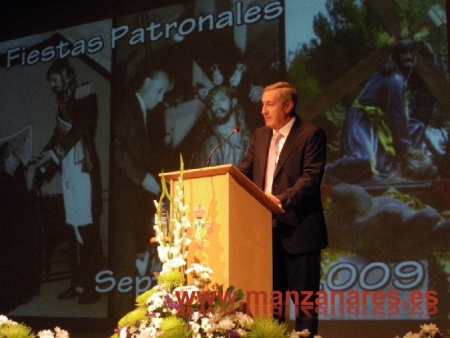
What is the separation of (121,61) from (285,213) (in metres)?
2.95

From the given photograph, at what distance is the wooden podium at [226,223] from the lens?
2662 millimetres

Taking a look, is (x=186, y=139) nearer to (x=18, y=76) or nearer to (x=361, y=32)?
(x=361, y=32)

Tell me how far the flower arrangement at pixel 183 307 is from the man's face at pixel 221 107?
240 cm

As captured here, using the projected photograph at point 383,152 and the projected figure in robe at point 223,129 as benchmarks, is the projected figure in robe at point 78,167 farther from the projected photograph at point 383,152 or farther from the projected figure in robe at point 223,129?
the projected photograph at point 383,152

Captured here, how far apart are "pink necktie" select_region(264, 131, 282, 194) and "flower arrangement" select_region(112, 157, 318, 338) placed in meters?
0.66

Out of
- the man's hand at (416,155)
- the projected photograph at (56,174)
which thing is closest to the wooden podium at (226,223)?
the man's hand at (416,155)

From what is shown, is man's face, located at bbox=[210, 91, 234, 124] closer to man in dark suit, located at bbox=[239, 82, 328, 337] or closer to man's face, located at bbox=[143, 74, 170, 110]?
man's face, located at bbox=[143, 74, 170, 110]

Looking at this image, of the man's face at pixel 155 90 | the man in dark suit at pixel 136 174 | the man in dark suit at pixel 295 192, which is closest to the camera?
the man in dark suit at pixel 295 192

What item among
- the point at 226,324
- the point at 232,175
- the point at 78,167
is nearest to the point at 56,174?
the point at 78,167

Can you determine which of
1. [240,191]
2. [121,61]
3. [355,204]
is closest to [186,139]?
[121,61]

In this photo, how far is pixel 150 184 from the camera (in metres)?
5.32

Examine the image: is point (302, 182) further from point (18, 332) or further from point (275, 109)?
point (18, 332)

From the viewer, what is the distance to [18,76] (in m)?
6.12

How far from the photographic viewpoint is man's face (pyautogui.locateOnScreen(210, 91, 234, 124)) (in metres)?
5.09
